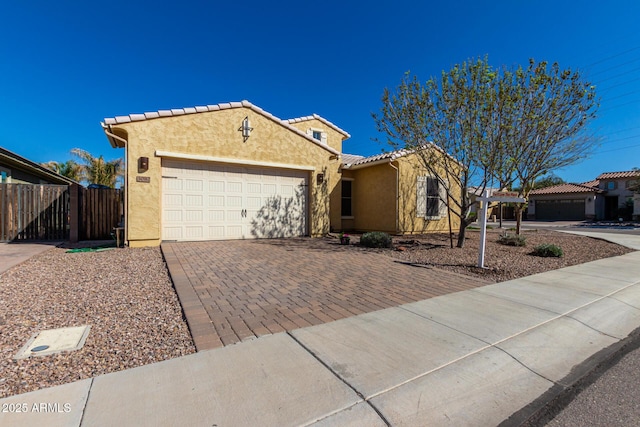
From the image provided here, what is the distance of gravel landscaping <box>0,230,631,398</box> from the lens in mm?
2764

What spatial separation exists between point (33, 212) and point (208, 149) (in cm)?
634

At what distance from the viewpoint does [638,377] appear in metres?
2.88

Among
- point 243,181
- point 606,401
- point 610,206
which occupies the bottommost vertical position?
point 606,401

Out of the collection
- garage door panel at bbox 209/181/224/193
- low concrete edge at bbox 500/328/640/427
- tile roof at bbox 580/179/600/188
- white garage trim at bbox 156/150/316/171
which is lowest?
low concrete edge at bbox 500/328/640/427

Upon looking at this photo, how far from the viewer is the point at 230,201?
426 inches

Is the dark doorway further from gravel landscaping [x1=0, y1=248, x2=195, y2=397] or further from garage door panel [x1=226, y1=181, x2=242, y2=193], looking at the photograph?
gravel landscaping [x1=0, y1=248, x2=195, y2=397]

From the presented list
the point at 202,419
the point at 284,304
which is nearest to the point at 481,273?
the point at 284,304

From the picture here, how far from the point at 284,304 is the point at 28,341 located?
9.00 feet

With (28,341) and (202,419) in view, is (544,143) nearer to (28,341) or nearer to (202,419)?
(202,419)

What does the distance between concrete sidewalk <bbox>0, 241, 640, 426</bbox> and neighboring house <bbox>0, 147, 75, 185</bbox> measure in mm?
14384

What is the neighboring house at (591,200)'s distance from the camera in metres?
32.2

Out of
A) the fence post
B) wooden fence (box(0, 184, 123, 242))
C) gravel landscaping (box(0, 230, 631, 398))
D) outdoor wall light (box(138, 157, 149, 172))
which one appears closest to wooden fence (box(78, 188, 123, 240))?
wooden fence (box(0, 184, 123, 242))

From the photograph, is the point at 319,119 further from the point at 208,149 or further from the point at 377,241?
the point at 377,241

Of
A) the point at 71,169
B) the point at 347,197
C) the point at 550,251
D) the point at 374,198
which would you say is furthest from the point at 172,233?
the point at 71,169
